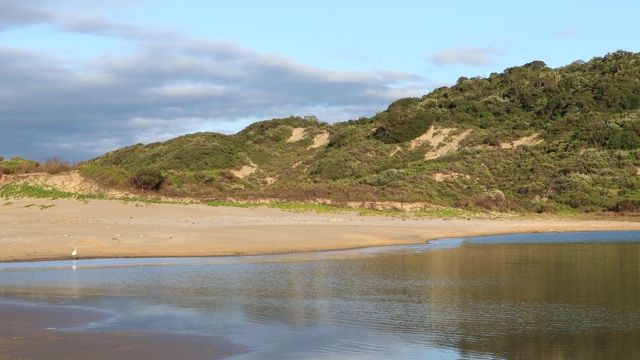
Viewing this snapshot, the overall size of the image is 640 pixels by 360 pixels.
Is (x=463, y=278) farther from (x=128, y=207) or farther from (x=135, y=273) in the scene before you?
(x=128, y=207)

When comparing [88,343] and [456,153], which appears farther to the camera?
[456,153]

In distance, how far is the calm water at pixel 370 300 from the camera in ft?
39.1

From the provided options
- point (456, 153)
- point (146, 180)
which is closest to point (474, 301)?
point (146, 180)

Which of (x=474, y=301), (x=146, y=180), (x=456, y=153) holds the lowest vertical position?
(x=474, y=301)

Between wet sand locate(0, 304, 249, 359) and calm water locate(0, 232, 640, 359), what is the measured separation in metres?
0.48

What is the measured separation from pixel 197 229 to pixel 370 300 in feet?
49.1

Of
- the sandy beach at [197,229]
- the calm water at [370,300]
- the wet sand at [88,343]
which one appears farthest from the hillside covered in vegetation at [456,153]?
the wet sand at [88,343]

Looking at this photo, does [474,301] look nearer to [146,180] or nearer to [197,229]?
[197,229]

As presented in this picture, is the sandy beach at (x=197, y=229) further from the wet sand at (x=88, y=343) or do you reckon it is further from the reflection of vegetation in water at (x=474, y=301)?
the wet sand at (x=88, y=343)

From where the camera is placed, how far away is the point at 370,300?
1622 centimetres

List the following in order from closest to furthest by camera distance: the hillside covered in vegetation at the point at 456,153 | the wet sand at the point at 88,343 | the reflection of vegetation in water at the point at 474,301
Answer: the wet sand at the point at 88,343, the reflection of vegetation in water at the point at 474,301, the hillside covered in vegetation at the point at 456,153

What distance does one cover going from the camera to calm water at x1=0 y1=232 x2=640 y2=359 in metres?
11.9

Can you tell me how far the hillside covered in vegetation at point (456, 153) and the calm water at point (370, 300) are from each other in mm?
22168

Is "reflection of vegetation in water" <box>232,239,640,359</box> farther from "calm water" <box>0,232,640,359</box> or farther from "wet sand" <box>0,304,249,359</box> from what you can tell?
"wet sand" <box>0,304,249,359</box>
